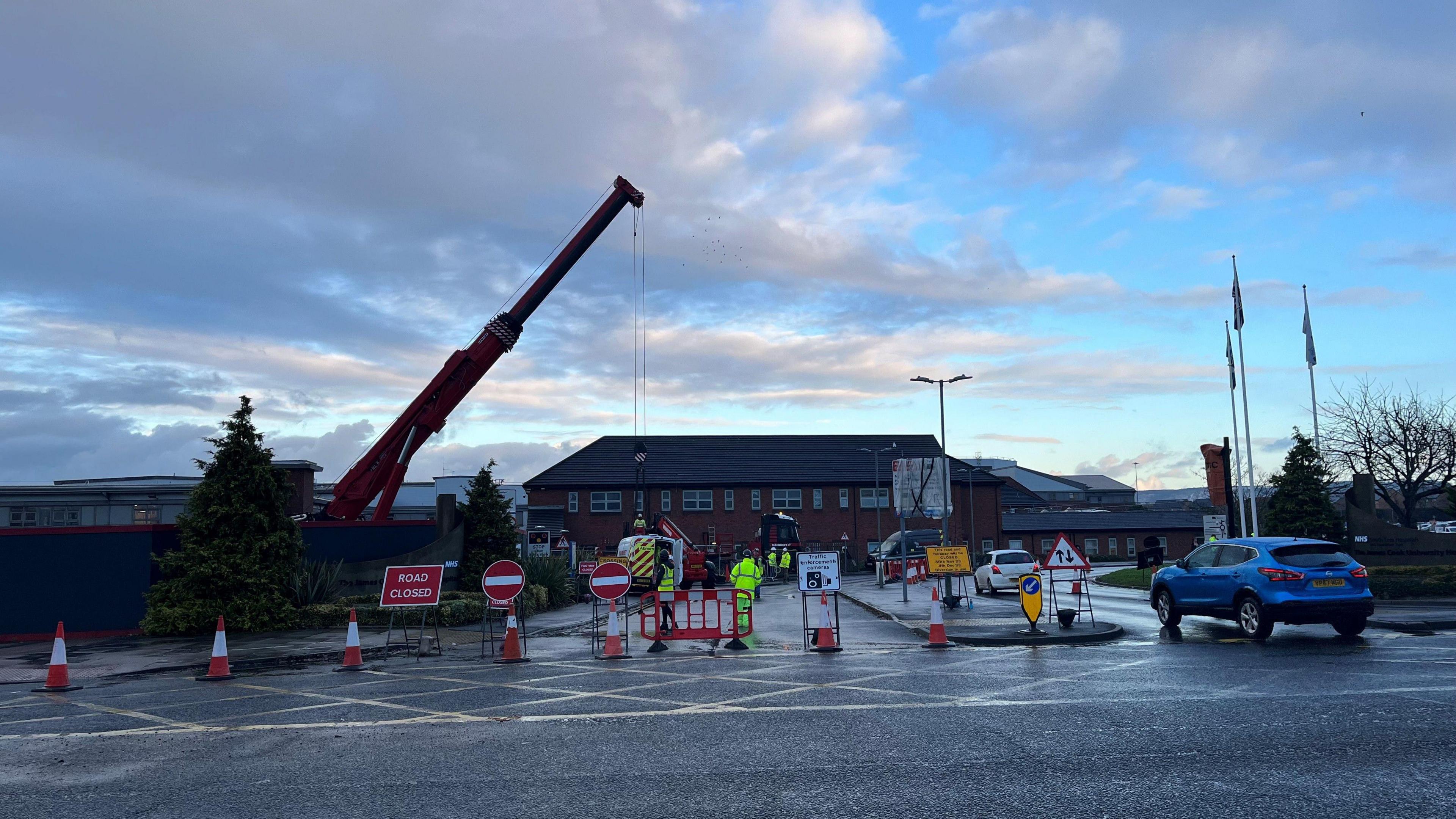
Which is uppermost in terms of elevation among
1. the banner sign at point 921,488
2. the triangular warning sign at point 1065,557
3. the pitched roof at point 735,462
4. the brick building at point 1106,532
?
the pitched roof at point 735,462

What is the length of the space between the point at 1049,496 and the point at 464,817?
165729mm

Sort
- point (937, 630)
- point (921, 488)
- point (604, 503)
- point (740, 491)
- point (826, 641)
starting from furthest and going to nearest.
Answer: point (740, 491) → point (604, 503) → point (921, 488) → point (937, 630) → point (826, 641)

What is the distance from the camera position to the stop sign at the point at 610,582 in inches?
634

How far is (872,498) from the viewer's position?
78.4 m

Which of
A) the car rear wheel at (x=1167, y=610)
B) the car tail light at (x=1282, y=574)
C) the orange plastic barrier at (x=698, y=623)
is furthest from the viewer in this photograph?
the car rear wheel at (x=1167, y=610)

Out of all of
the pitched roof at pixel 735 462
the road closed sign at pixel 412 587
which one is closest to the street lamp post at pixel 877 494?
the pitched roof at pixel 735 462

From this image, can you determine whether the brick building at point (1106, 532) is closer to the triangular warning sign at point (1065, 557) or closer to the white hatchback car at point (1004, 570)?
the white hatchback car at point (1004, 570)

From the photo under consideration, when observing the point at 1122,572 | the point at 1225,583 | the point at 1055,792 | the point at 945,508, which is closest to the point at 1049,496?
the point at 1122,572

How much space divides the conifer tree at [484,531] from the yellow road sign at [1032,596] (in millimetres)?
14009

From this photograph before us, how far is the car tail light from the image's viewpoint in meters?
15.1

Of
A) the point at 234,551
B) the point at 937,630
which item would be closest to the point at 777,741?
the point at 937,630

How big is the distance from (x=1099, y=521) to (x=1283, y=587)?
85.0 metres

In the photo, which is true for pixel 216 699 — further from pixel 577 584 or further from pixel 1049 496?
pixel 1049 496

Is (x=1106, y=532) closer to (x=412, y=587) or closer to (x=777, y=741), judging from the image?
(x=412, y=587)
